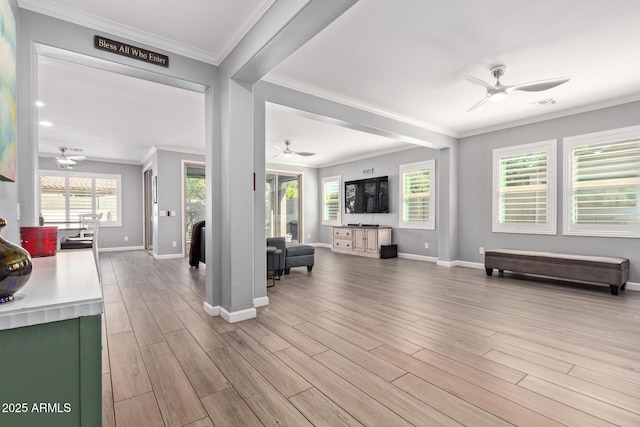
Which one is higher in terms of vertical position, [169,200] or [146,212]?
[169,200]

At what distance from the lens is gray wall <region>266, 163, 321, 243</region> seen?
9734 mm

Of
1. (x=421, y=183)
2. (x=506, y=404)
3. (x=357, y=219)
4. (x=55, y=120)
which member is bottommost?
(x=506, y=404)

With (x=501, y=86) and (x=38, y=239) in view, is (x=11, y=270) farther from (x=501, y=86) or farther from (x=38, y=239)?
(x=501, y=86)

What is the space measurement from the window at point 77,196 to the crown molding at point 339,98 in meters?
6.72

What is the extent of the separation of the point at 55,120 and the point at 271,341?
5532 mm

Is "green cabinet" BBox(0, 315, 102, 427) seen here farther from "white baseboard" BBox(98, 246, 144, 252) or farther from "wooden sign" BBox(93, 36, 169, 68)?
"white baseboard" BBox(98, 246, 144, 252)

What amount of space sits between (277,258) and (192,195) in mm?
4092

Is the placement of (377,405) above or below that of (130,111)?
below

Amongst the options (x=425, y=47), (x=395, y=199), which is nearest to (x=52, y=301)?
(x=425, y=47)

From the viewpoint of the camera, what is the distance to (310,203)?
32.6 feet

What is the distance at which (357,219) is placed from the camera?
28.4 feet

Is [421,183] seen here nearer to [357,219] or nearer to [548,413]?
[357,219]

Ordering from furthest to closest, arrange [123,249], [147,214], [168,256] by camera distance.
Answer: [147,214]
[123,249]
[168,256]

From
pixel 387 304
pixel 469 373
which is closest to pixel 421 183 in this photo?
pixel 387 304
